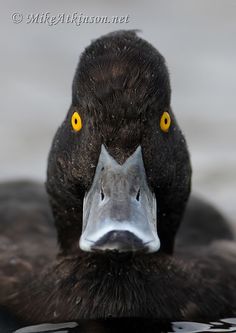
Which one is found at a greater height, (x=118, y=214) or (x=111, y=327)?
(x=118, y=214)

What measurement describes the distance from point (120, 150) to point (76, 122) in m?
0.43

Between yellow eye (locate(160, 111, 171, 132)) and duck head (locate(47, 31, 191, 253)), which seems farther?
yellow eye (locate(160, 111, 171, 132))

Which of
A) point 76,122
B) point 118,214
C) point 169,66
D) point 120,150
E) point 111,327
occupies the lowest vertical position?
point 111,327

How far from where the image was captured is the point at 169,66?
1101 centimetres

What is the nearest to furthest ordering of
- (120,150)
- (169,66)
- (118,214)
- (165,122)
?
(118,214)
(120,150)
(165,122)
(169,66)

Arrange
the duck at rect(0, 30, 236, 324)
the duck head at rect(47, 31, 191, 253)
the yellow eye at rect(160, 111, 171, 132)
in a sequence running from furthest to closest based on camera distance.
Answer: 1. the yellow eye at rect(160, 111, 171, 132)
2. the duck at rect(0, 30, 236, 324)
3. the duck head at rect(47, 31, 191, 253)

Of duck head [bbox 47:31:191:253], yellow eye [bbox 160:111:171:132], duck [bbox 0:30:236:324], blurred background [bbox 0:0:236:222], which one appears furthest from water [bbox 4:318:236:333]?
blurred background [bbox 0:0:236:222]

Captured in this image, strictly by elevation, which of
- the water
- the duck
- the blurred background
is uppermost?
the blurred background

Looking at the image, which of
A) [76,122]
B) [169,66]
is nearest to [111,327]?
[76,122]

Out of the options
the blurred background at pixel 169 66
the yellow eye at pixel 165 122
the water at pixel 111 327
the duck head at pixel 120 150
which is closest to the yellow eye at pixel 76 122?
the duck head at pixel 120 150

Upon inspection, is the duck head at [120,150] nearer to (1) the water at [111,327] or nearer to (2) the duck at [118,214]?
(2) the duck at [118,214]

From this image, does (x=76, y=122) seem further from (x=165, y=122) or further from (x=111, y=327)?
(x=111, y=327)

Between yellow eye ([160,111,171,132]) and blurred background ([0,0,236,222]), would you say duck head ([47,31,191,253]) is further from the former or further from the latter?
blurred background ([0,0,236,222])

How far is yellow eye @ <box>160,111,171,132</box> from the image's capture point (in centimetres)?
630
